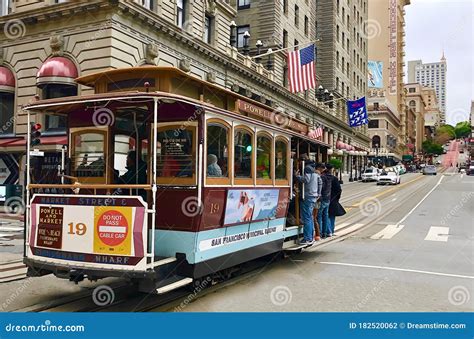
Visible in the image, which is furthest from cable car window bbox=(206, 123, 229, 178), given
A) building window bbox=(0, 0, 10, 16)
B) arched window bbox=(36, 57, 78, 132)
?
building window bbox=(0, 0, 10, 16)

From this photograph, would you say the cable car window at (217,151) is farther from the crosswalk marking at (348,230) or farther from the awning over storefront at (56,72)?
the awning over storefront at (56,72)

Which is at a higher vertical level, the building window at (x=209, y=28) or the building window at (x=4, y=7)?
the building window at (x=209, y=28)

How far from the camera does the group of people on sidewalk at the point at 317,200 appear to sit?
34.6 ft

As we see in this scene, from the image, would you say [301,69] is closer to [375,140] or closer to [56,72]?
[56,72]

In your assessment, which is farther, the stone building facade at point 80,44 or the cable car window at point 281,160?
the stone building facade at point 80,44

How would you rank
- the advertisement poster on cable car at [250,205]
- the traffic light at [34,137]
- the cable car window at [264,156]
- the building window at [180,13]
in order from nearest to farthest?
the advertisement poster on cable car at [250,205] < the cable car window at [264,156] < the traffic light at [34,137] < the building window at [180,13]

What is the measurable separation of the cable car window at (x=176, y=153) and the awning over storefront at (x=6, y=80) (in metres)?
19.7

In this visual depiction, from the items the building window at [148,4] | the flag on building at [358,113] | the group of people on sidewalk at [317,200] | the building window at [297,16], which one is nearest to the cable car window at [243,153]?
the group of people on sidewalk at [317,200]

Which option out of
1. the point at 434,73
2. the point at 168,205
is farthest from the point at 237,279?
the point at 434,73

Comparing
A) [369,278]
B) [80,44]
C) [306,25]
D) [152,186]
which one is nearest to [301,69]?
[80,44]

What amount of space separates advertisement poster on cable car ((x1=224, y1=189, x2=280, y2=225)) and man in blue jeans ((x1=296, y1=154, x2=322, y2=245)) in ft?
4.54

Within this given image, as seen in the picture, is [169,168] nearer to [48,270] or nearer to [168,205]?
[168,205]

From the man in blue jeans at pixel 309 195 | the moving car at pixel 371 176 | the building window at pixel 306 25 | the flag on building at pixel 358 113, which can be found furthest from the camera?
the building window at pixel 306 25

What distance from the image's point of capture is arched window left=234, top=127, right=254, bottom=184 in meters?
7.72
